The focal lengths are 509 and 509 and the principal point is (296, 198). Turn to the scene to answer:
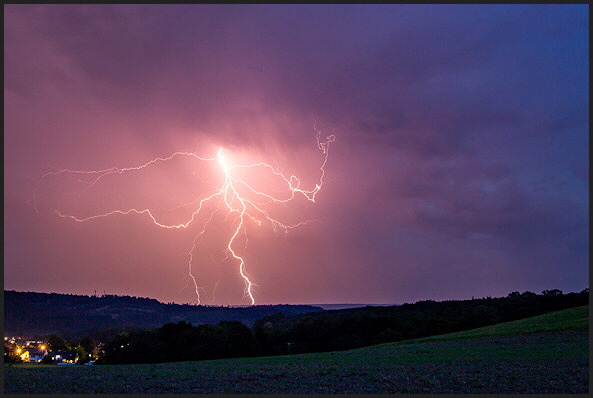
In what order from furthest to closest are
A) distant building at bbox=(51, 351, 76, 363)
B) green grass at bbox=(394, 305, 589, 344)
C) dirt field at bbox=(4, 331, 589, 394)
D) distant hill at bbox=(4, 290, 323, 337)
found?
→ distant hill at bbox=(4, 290, 323, 337), distant building at bbox=(51, 351, 76, 363), green grass at bbox=(394, 305, 589, 344), dirt field at bbox=(4, 331, 589, 394)

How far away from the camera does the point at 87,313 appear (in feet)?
382

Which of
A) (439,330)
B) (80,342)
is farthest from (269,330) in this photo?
(80,342)

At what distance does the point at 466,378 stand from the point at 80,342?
90439 millimetres

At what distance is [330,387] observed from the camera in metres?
15.3

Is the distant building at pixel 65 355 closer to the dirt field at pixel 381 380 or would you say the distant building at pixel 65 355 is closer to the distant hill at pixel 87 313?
the distant hill at pixel 87 313

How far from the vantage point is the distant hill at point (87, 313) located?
105 meters

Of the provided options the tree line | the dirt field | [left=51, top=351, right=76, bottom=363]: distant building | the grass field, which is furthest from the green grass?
[left=51, top=351, right=76, bottom=363]: distant building

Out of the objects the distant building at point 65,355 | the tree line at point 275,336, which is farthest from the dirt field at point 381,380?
the distant building at point 65,355

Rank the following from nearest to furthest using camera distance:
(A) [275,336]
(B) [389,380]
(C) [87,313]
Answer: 1. (B) [389,380]
2. (A) [275,336]
3. (C) [87,313]

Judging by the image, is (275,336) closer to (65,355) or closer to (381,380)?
(381,380)

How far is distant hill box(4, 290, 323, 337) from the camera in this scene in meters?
105

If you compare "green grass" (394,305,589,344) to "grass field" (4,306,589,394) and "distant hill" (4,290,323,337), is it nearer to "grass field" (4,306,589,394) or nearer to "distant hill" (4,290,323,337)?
"grass field" (4,306,589,394)

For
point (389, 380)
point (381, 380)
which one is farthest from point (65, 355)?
point (389, 380)

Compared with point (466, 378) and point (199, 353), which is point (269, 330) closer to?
point (199, 353)
